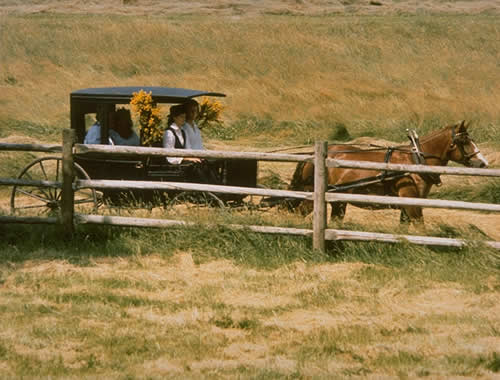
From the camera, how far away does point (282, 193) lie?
902 cm

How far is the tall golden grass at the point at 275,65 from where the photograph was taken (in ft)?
78.6

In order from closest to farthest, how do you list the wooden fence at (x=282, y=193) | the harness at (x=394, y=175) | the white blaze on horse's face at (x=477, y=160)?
1. the wooden fence at (x=282, y=193)
2. the harness at (x=394, y=175)
3. the white blaze on horse's face at (x=477, y=160)

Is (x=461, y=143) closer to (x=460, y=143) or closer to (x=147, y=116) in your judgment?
Answer: (x=460, y=143)

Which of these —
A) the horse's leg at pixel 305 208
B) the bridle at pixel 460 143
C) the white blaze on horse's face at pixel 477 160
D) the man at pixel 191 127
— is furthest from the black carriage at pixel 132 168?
the white blaze on horse's face at pixel 477 160

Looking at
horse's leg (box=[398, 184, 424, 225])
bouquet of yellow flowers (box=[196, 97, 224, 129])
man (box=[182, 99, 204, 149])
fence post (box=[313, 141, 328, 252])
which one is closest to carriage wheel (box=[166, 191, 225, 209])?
man (box=[182, 99, 204, 149])

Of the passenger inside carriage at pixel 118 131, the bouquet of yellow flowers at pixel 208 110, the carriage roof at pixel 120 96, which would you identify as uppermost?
the carriage roof at pixel 120 96

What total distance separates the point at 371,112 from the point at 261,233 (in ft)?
49.7

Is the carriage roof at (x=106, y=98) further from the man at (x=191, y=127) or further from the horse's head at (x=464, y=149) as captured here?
the horse's head at (x=464, y=149)

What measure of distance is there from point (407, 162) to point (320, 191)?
203 cm

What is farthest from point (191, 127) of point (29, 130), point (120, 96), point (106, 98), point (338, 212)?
point (29, 130)

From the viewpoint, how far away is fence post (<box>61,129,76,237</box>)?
916cm

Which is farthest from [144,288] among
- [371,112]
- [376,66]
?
[376,66]

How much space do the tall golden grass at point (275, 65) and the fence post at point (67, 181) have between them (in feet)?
43.6

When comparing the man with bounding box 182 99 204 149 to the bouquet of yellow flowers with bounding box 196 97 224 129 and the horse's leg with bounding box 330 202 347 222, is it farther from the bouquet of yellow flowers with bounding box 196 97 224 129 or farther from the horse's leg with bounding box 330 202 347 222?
the horse's leg with bounding box 330 202 347 222
